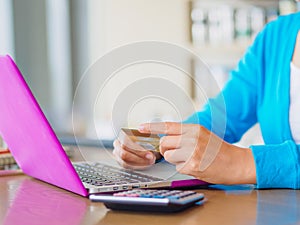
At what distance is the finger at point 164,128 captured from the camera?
0.94 m

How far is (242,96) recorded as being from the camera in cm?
153

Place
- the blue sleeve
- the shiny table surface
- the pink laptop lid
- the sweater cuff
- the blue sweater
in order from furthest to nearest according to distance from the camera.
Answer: the blue sleeve < the blue sweater < the sweater cuff < the pink laptop lid < the shiny table surface

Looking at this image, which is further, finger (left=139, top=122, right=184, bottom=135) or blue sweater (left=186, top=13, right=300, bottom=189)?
blue sweater (left=186, top=13, right=300, bottom=189)

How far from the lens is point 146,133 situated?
3.10 feet

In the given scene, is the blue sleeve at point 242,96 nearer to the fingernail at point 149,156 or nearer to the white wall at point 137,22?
the fingernail at point 149,156

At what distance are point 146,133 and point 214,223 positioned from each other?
24cm

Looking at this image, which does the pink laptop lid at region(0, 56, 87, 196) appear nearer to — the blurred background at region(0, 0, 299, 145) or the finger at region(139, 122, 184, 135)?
the finger at region(139, 122, 184, 135)

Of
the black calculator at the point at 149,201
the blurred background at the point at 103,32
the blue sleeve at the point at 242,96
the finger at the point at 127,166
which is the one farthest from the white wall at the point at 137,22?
the black calculator at the point at 149,201

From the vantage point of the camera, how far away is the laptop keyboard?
98cm

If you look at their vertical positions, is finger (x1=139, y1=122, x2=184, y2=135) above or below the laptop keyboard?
above

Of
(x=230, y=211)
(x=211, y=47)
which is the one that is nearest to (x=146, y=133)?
(x=230, y=211)

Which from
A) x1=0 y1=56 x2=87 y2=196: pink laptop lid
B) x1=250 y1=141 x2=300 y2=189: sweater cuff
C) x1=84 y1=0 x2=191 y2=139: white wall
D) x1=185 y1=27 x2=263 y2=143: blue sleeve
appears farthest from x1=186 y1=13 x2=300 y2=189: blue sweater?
x1=84 y1=0 x2=191 y2=139: white wall

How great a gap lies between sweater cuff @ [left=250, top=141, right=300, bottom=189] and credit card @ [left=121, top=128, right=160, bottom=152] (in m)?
0.18

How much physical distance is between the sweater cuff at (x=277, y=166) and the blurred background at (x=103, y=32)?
172 centimetres
